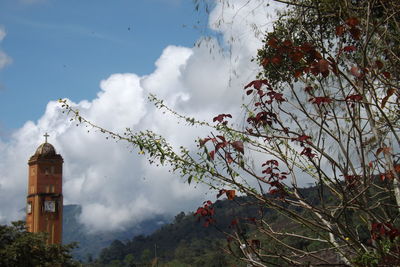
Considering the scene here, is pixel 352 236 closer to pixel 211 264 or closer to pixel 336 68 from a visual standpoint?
pixel 336 68

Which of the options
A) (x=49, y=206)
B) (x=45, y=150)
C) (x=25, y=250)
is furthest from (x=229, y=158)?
(x=45, y=150)

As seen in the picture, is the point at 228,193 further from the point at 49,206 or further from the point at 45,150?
the point at 45,150

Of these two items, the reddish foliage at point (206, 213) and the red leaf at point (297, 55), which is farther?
the reddish foliage at point (206, 213)

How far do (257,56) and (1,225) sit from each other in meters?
18.9

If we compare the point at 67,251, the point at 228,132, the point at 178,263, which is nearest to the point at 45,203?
the point at 67,251

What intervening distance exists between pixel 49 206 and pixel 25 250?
106ft

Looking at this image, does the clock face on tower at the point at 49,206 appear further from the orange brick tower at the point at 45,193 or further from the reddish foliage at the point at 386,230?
the reddish foliage at the point at 386,230

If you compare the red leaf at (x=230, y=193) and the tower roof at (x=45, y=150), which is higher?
the tower roof at (x=45, y=150)

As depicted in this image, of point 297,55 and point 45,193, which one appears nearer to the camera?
point 297,55

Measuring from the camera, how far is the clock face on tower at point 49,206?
5425 centimetres

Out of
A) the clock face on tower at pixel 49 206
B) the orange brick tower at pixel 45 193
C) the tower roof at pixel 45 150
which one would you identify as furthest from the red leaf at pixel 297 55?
the tower roof at pixel 45 150

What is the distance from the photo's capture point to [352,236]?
3.42m

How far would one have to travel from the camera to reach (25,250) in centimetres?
2327

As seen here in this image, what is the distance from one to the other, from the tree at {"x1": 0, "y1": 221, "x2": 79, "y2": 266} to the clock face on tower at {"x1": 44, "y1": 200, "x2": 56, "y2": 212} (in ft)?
95.3
